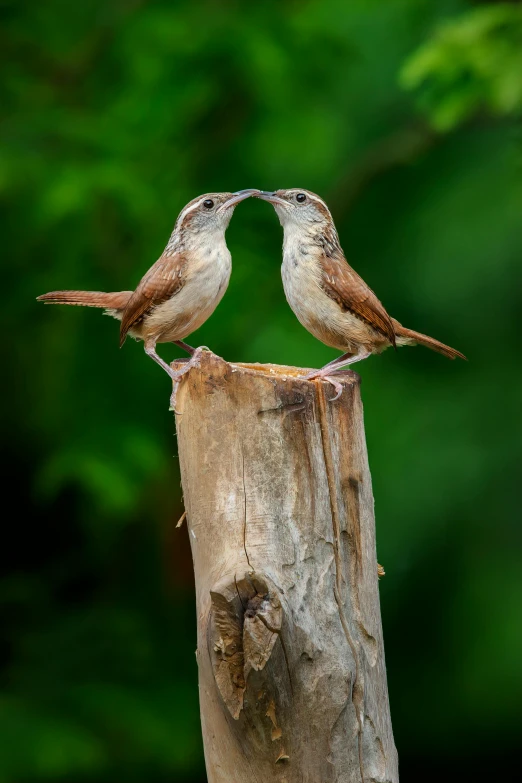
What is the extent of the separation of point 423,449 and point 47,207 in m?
3.24

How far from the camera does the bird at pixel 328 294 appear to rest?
4.81m

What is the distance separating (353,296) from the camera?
→ 477 cm

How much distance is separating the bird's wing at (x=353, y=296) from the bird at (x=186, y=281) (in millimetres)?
496

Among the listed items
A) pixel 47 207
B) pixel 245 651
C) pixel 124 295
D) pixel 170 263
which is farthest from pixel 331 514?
pixel 47 207

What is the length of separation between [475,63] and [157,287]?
10.0 ft

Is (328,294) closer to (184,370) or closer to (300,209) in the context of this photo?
(300,209)

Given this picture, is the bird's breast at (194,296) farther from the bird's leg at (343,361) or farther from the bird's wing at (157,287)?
the bird's leg at (343,361)

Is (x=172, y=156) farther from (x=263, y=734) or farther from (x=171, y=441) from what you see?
(x=263, y=734)

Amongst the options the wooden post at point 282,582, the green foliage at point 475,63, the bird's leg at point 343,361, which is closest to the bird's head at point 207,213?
the bird's leg at point 343,361

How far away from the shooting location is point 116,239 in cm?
832

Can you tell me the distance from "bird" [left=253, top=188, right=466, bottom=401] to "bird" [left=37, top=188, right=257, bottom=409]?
10.8 inches

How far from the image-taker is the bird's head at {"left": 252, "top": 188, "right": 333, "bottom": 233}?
511cm

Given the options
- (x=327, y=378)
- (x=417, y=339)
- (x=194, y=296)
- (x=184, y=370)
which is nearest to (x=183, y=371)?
(x=184, y=370)

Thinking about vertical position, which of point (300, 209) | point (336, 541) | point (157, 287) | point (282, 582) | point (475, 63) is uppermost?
point (475, 63)
